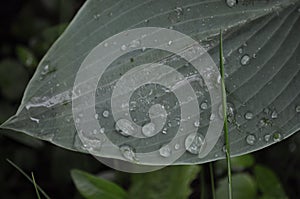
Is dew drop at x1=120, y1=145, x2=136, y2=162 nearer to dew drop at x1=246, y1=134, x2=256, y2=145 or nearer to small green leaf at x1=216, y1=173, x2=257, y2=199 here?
dew drop at x1=246, y1=134, x2=256, y2=145

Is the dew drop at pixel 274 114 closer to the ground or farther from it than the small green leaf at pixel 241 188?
farther from it

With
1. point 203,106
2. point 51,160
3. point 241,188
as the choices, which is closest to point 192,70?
point 203,106

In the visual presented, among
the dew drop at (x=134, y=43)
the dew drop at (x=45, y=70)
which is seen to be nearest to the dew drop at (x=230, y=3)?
the dew drop at (x=134, y=43)

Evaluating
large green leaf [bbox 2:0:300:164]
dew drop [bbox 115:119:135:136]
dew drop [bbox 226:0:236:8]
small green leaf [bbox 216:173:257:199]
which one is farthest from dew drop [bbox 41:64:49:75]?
small green leaf [bbox 216:173:257:199]

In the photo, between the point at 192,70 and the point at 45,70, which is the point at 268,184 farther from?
the point at 45,70

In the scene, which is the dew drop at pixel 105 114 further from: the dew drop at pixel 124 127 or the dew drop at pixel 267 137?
the dew drop at pixel 267 137
